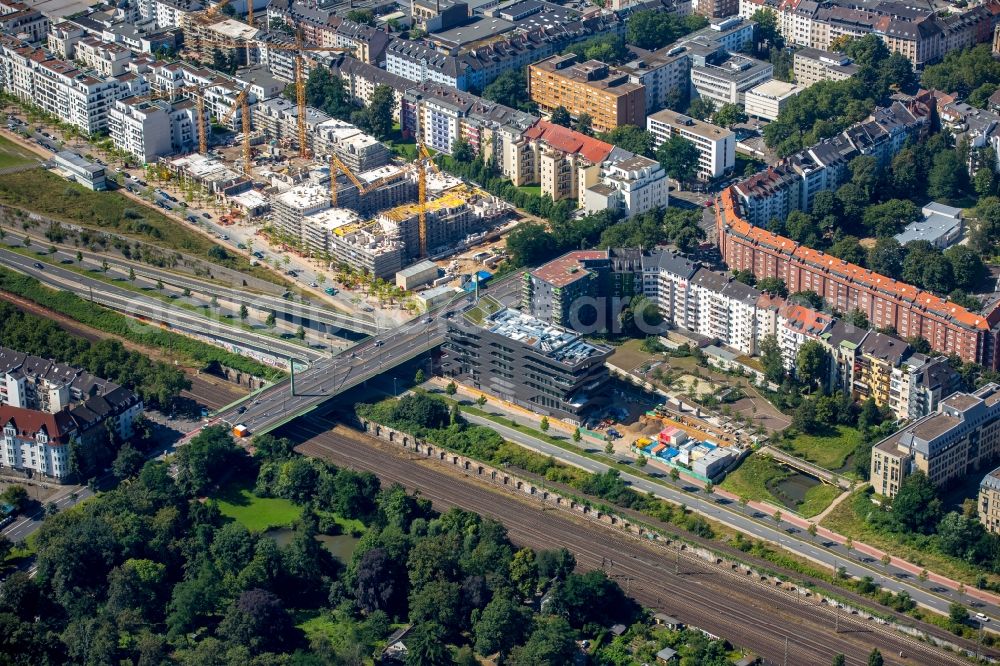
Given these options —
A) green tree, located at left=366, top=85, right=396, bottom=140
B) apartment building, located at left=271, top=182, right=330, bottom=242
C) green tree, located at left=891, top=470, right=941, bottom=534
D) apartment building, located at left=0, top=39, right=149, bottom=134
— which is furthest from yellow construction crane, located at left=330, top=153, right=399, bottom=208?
green tree, located at left=891, top=470, right=941, bottom=534

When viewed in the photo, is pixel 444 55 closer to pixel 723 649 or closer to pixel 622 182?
pixel 622 182

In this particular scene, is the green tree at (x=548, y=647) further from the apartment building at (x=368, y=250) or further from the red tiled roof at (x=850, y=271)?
the apartment building at (x=368, y=250)

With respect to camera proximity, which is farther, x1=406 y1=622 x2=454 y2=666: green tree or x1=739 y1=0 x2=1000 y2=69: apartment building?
x1=739 y1=0 x2=1000 y2=69: apartment building

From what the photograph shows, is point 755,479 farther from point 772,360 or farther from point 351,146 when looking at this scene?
point 351,146

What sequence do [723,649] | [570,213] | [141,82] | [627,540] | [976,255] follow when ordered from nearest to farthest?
[723,649] → [627,540] → [976,255] → [570,213] → [141,82]

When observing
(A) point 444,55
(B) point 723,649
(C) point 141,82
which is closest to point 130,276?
(C) point 141,82

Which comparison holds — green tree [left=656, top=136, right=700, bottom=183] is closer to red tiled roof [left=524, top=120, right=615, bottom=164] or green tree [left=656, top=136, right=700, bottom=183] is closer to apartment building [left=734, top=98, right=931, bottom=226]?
red tiled roof [left=524, top=120, right=615, bottom=164]

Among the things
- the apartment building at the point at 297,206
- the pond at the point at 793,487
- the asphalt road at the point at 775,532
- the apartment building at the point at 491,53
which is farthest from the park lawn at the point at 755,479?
the apartment building at the point at 491,53
